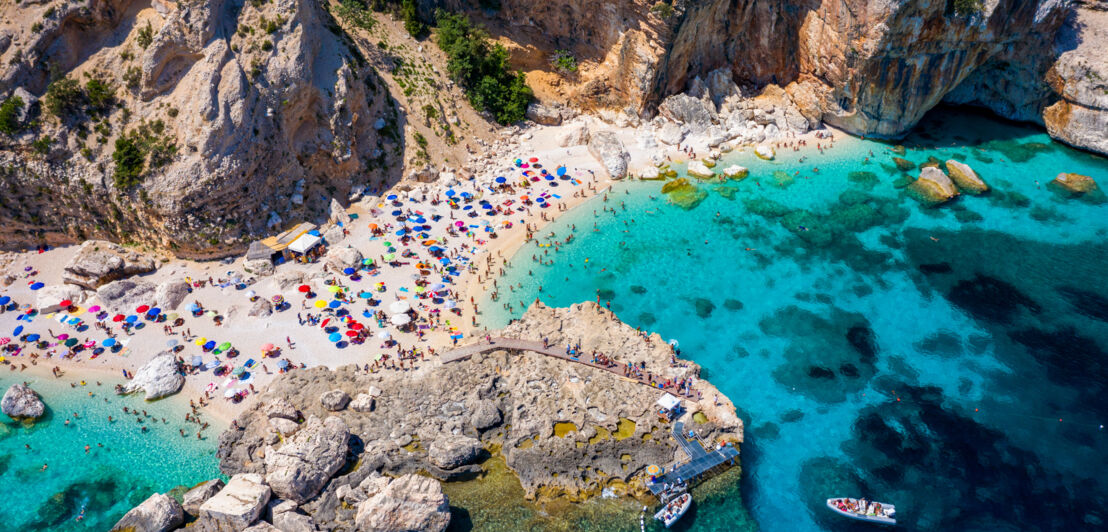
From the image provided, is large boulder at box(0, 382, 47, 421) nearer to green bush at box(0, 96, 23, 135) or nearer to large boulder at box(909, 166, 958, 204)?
green bush at box(0, 96, 23, 135)

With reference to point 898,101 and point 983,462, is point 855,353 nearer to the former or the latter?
point 983,462

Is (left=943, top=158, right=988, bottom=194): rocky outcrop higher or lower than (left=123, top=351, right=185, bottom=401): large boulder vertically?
higher

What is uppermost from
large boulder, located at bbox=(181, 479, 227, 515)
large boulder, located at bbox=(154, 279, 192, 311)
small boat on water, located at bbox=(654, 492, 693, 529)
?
large boulder, located at bbox=(154, 279, 192, 311)

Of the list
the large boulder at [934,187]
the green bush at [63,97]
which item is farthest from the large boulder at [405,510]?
the large boulder at [934,187]

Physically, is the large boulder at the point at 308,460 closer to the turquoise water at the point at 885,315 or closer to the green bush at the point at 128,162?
the turquoise water at the point at 885,315

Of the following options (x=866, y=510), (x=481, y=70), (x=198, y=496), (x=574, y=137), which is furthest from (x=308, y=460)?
(x=481, y=70)

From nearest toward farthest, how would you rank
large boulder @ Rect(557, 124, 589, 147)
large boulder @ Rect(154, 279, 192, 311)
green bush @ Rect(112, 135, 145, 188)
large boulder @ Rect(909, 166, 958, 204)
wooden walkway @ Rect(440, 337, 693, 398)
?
1. wooden walkway @ Rect(440, 337, 693, 398)
2. large boulder @ Rect(154, 279, 192, 311)
3. green bush @ Rect(112, 135, 145, 188)
4. large boulder @ Rect(909, 166, 958, 204)
5. large boulder @ Rect(557, 124, 589, 147)

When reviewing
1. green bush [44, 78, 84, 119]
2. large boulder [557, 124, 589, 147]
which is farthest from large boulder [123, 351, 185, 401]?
large boulder [557, 124, 589, 147]
